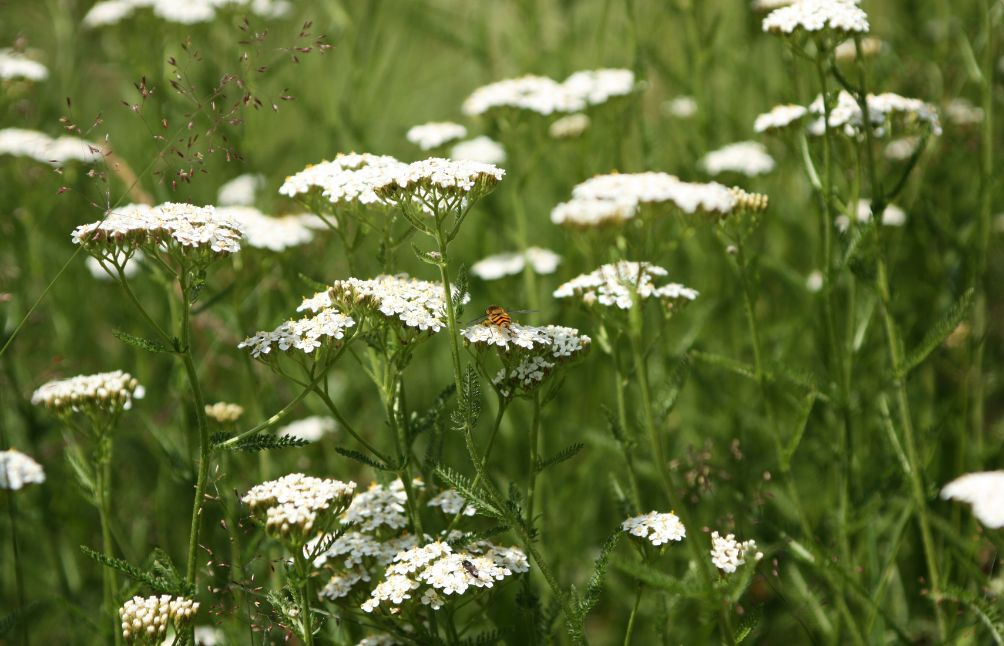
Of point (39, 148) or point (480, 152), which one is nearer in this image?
point (39, 148)

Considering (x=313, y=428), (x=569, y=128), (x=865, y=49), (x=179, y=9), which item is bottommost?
(x=313, y=428)

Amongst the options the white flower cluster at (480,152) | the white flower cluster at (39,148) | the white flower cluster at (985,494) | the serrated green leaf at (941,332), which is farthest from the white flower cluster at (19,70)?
the white flower cluster at (985,494)

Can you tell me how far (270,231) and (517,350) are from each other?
1521 millimetres

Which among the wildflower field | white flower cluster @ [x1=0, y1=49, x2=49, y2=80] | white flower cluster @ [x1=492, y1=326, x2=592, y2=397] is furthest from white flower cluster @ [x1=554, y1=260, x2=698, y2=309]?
white flower cluster @ [x1=0, y1=49, x2=49, y2=80]

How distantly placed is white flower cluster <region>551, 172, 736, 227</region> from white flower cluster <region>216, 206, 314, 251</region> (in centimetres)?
145

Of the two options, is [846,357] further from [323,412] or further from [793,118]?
[323,412]

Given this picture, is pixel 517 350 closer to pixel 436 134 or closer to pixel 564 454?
pixel 564 454

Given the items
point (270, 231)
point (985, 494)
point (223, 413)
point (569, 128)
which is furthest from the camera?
point (569, 128)

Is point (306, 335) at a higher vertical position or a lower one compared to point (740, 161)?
lower

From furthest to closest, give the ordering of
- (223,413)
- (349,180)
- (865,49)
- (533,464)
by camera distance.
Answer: (865,49) < (223,413) < (349,180) < (533,464)

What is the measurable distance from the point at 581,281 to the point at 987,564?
8.19 feet

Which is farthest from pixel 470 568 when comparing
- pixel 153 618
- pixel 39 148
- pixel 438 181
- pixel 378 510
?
pixel 39 148

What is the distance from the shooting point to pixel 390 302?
2479mm

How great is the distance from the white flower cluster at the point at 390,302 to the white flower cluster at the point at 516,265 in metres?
1.39
